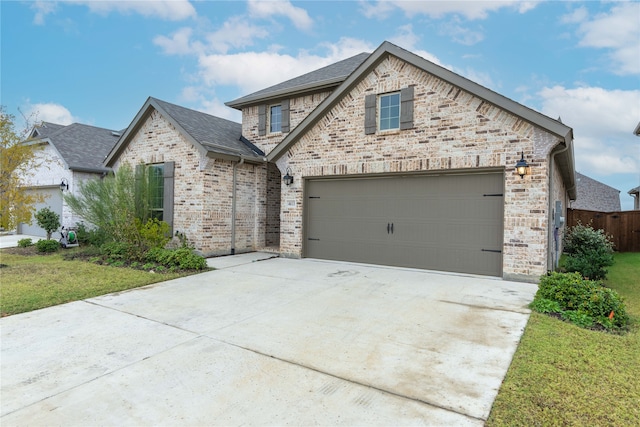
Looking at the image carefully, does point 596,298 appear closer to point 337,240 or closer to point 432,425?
point 432,425

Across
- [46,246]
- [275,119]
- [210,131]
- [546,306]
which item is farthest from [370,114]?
[46,246]

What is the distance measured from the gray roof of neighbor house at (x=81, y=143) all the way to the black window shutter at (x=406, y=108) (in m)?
12.8

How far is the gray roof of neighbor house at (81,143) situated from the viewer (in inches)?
615

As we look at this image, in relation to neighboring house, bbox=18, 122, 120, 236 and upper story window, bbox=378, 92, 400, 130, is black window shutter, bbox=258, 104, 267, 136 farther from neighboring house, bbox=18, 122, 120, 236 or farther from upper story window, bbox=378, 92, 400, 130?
neighboring house, bbox=18, 122, 120, 236

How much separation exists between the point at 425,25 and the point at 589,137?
1802 cm

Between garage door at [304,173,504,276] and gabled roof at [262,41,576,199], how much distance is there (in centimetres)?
141

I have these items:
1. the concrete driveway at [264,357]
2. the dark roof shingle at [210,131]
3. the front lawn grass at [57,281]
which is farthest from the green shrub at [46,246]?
the concrete driveway at [264,357]

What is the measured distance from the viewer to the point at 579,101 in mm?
19531

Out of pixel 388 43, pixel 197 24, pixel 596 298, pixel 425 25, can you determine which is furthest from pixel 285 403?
pixel 197 24

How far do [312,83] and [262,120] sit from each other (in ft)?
8.43

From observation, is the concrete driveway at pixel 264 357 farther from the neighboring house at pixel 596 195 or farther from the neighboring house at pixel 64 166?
the neighboring house at pixel 596 195

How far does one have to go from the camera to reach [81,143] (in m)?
17.3

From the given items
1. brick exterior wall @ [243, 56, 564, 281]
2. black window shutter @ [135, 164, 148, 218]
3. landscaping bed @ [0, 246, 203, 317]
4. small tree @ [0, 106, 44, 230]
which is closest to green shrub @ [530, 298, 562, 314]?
brick exterior wall @ [243, 56, 564, 281]

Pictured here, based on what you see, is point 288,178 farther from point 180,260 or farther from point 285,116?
point 180,260
